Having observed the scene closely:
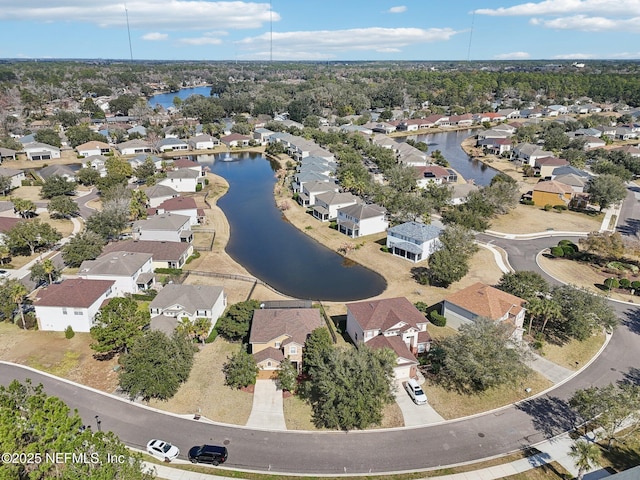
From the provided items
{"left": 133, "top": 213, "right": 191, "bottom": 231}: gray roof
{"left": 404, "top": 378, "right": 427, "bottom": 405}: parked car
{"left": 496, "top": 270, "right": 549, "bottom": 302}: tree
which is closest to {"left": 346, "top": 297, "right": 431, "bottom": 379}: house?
{"left": 404, "top": 378, "right": 427, "bottom": 405}: parked car

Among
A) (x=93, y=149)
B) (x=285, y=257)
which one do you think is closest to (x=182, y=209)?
(x=285, y=257)

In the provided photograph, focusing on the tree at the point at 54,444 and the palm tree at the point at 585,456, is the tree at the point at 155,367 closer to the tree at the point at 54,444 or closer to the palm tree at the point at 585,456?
the tree at the point at 54,444

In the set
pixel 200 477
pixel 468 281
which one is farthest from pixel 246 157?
pixel 200 477

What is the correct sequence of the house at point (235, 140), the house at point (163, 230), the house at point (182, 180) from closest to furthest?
the house at point (163, 230)
the house at point (182, 180)
the house at point (235, 140)

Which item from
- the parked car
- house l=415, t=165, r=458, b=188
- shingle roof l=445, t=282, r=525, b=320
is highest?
house l=415, t=165, r=458, b=188

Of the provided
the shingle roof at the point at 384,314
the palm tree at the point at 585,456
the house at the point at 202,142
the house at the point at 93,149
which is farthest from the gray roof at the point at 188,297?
the house at the point at 202,142

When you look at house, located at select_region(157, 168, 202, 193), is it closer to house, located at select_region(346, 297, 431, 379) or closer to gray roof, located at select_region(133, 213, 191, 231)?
gray roof, located at select_region(133, 213, 191, 231)

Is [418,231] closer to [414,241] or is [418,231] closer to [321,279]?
[414,241]
